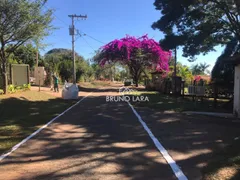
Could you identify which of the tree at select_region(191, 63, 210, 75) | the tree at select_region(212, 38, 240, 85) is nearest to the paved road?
the tree at select_region(212, 38, 240, 85)

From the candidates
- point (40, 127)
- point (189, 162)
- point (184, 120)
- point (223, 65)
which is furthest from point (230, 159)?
point (223, 65)

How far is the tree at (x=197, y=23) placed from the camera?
17.5 m

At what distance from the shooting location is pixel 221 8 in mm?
17344

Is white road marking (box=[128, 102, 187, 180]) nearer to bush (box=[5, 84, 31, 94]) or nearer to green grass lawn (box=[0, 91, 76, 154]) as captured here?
green grass lawn (box=[0, 91, 76, 154])

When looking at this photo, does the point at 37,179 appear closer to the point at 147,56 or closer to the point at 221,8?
the point at 221,8

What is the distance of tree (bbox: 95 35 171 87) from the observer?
119 feet

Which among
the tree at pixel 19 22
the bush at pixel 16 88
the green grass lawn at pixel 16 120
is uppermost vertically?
the tree at pixel 19 22

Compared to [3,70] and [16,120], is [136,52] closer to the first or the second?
[3,70]

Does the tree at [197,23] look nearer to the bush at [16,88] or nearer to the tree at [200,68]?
the bush at [16,88]

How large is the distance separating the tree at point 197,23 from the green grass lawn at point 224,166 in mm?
12584

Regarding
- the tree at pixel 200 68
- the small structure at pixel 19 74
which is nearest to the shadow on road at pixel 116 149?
the small structure at pixel 19 74

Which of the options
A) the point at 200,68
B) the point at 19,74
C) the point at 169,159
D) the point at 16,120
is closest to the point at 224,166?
the point at 169,159

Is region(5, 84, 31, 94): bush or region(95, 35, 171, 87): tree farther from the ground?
region(95, 35, 171, 87): tree

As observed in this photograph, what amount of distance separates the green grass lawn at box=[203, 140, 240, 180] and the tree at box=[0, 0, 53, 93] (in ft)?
46.3
